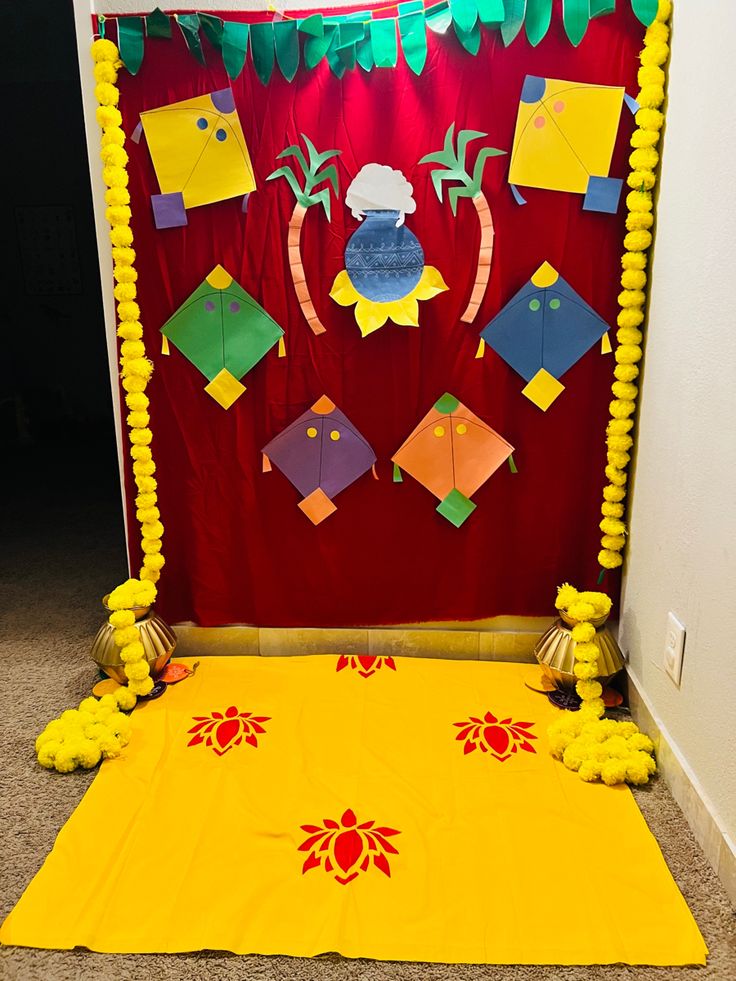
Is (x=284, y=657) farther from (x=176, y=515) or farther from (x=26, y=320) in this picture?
(x=26, y=320)

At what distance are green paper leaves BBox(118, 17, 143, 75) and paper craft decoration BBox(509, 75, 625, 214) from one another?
3.02 feet

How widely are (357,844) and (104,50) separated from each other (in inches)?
73.6

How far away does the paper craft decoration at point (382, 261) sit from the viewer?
1.89 metres

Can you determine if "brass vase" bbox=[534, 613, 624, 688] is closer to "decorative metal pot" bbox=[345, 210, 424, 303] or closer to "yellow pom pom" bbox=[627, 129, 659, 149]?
"decorative metal pot" bbox=[345, 210, 424, 303]

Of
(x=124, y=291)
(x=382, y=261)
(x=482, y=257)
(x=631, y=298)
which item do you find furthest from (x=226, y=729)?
(x=631, y=298)

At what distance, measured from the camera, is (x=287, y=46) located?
5.95ft

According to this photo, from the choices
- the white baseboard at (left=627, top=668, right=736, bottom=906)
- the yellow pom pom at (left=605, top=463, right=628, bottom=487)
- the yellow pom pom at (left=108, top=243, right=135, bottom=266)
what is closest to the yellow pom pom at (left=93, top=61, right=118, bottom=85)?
the yellow pom pom at (left=108, top=243, right=135, bottom=266)

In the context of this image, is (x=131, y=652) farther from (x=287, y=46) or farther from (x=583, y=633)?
(x=287, y=46)

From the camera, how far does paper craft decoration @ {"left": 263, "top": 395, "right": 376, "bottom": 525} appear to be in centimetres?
206

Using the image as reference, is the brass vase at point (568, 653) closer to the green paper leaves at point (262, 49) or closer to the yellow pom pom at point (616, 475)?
the yellow pom pom at point (616, 475)

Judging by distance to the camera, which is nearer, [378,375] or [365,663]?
[378,375]

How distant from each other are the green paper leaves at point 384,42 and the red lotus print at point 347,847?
170 centimetres

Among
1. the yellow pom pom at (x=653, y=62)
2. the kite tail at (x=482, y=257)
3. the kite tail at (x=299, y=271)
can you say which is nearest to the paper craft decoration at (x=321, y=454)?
the kite tail at (x=299, y=271)

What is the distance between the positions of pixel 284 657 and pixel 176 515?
519 millimetres
